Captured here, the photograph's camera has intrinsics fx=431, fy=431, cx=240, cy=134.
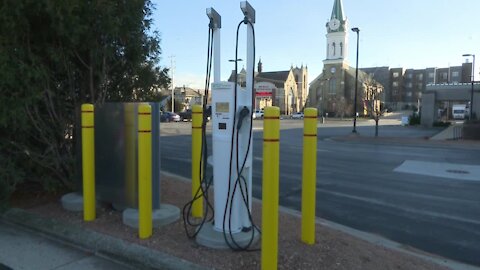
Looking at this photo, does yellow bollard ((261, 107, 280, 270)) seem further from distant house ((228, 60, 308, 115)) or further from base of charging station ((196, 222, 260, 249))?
distant house ((228, 60, 308, 115))

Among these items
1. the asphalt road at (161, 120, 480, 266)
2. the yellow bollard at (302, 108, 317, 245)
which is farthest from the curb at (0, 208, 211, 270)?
the asphalt road at (161, 120, 480, 266)

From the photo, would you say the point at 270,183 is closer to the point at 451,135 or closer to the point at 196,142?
the point at 196,142

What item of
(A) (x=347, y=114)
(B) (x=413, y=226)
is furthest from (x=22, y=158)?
(A) (x=347, y=114)

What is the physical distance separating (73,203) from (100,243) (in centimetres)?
121

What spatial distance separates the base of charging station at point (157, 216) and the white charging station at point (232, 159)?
70 centimetres

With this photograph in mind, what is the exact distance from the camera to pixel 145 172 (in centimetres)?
464

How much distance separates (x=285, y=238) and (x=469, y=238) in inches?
111

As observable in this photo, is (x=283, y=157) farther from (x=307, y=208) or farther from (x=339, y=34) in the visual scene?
(x=339, y=34)

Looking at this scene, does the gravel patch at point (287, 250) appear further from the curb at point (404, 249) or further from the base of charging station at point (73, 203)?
the curb at point (404, 249)

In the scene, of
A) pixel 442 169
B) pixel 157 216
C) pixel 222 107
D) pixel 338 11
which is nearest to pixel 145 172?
pixel 157 216

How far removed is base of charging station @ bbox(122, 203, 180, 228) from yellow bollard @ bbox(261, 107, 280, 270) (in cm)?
167

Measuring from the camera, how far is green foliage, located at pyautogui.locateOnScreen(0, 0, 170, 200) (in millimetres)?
5172

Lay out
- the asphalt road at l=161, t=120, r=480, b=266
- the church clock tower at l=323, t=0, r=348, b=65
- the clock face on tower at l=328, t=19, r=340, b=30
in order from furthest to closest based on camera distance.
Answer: the clock face on tower at l=328, t=19, r=340, b=30, the church clock tower at l=323, t=0, r=348, b=65, the asphalt road at l=161, t=120, r=480, b=266

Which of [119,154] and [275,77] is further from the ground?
[275,77]
